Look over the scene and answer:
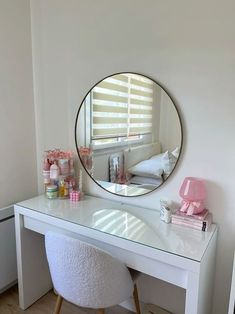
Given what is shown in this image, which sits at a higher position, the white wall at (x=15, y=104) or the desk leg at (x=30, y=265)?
the white wall at (x=15, y=104)

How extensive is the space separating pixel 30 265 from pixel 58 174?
0.67m

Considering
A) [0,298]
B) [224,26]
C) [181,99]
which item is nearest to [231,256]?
[181,99]

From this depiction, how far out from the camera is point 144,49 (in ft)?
4.93

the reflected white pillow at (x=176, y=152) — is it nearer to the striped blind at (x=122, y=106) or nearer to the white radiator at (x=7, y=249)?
the striped blind at (x=122, y=106)

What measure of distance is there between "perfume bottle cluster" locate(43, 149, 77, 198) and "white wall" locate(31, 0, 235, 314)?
23cm

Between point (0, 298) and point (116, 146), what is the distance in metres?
1.39

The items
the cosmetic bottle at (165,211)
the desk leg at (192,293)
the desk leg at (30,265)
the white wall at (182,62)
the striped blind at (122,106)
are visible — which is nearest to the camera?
the desk leg at (192,293)

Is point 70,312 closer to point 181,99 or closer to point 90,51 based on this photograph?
point 181,99

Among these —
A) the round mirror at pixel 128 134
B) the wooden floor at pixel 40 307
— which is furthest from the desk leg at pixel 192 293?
the wooden floor at pixel 40 307

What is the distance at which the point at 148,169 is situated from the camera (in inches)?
63.2

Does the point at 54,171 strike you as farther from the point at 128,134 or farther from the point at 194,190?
the point at 194,190

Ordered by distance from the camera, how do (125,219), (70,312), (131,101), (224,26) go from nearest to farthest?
(224,26)
(125,219)
(131,101)
(70,312)

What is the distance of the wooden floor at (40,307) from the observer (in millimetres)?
1806

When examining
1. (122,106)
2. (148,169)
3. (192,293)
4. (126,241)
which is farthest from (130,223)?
(122,106)
